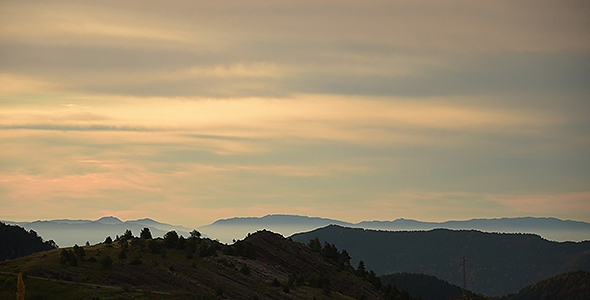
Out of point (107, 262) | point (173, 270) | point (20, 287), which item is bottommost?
point (20, 287)

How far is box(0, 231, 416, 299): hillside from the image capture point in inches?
4958

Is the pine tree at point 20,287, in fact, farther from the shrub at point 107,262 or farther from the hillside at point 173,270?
the shrub at point 107,262

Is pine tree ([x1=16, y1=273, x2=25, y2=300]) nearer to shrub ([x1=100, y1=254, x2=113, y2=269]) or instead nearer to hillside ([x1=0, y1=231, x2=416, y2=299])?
hillside ([x1=0, y1=231, x2=416, y2=299])

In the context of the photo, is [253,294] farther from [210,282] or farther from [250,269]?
[250,269]

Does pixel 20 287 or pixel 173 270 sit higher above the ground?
pixel 173 270

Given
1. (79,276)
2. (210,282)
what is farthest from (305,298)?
(79,276)

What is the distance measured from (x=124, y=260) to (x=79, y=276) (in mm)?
12472

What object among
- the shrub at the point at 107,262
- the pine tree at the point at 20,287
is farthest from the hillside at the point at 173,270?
the pine tree at the point at 20,287

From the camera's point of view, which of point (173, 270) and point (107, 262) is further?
point (173, 270)

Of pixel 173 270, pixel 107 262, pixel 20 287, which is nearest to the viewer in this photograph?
pixel 20 287

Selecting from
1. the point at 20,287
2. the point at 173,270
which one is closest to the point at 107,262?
the point at 173,270

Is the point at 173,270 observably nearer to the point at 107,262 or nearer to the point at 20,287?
the point at 107,262

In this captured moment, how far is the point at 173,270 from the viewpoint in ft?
454

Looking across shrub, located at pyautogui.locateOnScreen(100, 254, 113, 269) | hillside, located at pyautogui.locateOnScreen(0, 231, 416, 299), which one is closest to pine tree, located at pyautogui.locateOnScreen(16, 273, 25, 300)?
hillside, located at pyautogui.locateOnScreen(0, 231, 416, 299)
